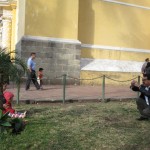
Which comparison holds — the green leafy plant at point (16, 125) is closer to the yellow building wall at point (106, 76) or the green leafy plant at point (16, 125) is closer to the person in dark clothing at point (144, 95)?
the person in dark clothing at point (144, 95)

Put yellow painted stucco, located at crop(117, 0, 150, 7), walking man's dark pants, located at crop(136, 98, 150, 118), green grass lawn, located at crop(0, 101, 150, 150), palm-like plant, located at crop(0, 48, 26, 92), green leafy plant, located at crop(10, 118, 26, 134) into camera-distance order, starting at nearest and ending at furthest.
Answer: green grass lawn, located at crop(0, 101, 150, 150) → green leafy plant, located at crop(10, 118, 26, 134) → palm-like plant, located at crop(0, 48, 26, 92) → walking man's dark pants, located at crop(136, 98, 150, 118) → yellow painted stucco, located at crop(117, 0, 150, 7)

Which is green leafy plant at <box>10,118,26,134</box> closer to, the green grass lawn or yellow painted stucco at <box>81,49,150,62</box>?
the green grass lawn

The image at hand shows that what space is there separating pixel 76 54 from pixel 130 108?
8913 mm

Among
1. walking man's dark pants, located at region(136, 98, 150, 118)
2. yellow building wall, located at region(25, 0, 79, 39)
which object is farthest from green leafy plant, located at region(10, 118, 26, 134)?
yellow building wall, located at region(25, 0, 79, 39)

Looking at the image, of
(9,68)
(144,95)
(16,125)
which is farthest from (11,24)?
(16,125)

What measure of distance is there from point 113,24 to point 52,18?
13.8ft

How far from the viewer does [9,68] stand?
27.9 ft

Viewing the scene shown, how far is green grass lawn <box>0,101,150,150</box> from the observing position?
689 centimetres

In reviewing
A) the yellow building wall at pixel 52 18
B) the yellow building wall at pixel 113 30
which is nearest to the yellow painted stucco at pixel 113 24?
the yellow building wall at pixel 113 30

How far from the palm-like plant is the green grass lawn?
98cm

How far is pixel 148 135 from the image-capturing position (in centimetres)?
763

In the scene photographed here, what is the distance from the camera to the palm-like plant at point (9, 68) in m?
8.44

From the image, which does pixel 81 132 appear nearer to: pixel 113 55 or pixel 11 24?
pixel 113 55

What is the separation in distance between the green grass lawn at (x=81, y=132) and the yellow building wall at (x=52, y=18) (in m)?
8.72
